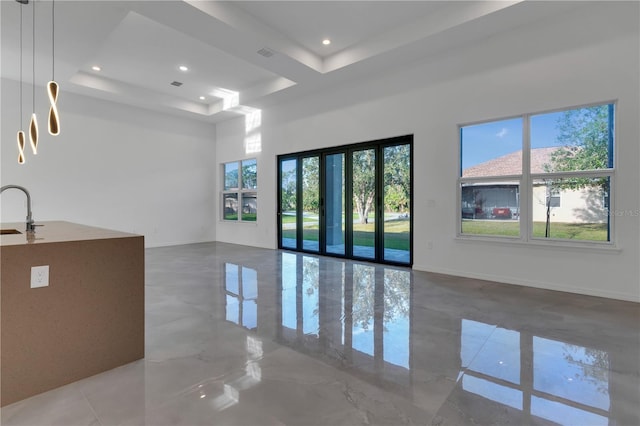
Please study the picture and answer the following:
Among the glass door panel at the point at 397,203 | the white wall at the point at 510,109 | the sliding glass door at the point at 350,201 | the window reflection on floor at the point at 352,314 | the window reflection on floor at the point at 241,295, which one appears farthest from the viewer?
the sliding glass door at the point at 350,201

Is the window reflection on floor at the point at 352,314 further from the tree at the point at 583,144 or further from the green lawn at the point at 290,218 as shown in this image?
the tree at the point at 583,144

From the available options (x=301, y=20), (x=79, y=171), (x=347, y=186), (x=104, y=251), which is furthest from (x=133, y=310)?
(x=79, y=171)

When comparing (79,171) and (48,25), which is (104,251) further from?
(79,171)

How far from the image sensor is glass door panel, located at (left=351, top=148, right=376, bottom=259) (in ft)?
20.4

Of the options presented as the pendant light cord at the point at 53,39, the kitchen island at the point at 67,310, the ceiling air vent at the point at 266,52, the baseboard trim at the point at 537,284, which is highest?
the ceiling air vent at the point at 266,52

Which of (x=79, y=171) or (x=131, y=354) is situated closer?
(x=131, y=354)

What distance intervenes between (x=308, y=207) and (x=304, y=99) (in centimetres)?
244

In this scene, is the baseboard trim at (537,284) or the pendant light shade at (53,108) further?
the baseboard trim at (537,284)

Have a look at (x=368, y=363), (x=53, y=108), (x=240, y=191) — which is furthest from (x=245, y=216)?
(x=368, y=363)

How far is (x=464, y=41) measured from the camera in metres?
4.77

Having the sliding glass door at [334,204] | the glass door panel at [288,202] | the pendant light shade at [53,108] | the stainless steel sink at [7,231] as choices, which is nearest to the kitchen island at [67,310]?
the stainless steel sink at [7,231]

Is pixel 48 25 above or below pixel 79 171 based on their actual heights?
above

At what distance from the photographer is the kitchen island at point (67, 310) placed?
1.84m

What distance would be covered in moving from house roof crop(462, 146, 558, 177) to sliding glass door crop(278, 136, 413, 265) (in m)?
1.10
